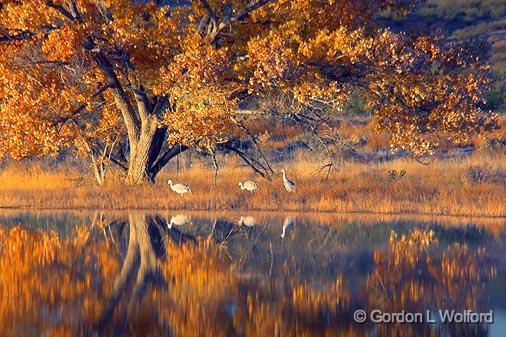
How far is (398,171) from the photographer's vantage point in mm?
30000

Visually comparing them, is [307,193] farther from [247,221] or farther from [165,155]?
[165,155]

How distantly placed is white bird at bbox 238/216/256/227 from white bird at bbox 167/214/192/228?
110 cm

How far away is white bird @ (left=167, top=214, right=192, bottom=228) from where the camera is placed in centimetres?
2039

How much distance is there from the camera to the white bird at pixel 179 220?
20.4 m

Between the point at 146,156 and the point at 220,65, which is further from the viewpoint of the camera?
the point at 146,156

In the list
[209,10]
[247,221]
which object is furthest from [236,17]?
[247,221]

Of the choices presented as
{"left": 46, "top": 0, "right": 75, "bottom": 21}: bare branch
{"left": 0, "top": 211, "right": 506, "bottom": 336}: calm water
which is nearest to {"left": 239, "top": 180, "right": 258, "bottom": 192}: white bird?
{"left": 0, "top": 211, "right": 506, "bottom": 336}: calm water

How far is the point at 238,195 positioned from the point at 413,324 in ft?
44.9

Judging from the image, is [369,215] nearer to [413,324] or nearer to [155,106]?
[155,106]

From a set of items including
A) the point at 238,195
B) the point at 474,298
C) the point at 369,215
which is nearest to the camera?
the point at 474,298

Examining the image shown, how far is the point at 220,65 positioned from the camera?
70.5 feet

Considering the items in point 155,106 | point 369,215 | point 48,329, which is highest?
point 155,106

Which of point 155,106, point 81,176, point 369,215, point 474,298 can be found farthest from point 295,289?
point 81,176
